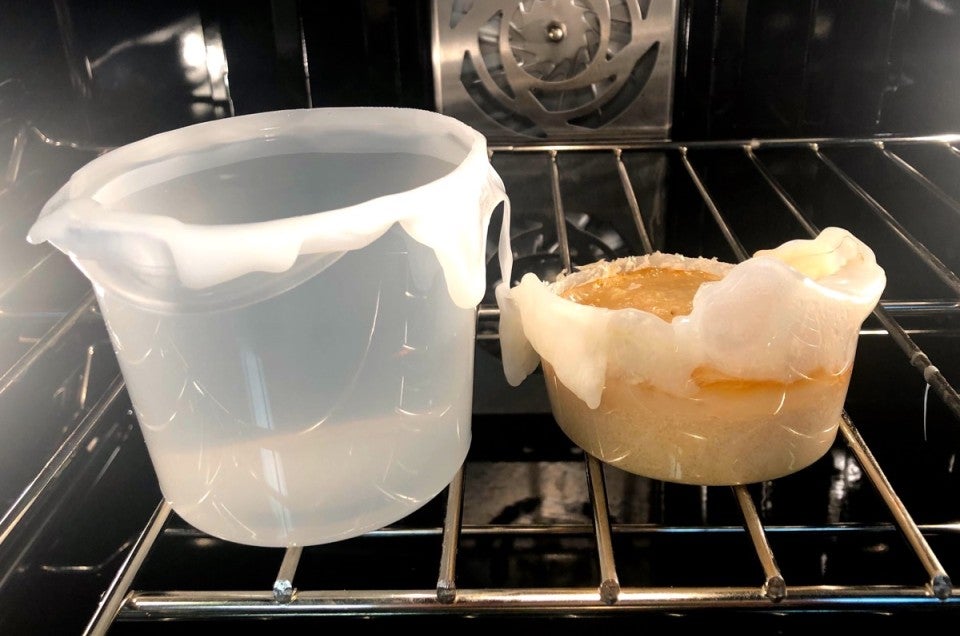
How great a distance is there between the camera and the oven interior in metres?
0.53

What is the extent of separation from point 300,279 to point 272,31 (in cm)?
46

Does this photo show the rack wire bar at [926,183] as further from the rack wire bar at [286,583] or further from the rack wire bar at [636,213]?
the rack wire bar at [286,583]

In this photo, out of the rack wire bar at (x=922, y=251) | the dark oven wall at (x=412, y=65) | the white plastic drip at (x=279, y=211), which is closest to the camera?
the white plastic drip at (x=279, y=211)

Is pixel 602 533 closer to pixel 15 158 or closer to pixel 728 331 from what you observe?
pixel 728 331

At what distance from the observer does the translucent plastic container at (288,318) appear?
17.3 inches

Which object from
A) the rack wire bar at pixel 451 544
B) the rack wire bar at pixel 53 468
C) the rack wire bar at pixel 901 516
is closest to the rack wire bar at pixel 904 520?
the rack wire bar at pixel 901 516

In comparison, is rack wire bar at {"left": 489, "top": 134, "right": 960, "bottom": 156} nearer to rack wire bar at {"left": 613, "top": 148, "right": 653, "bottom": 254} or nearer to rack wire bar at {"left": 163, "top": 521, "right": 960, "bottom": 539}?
rack wire bar at {"left": 613, "top": 148, "right": 653, "bottom": 254}

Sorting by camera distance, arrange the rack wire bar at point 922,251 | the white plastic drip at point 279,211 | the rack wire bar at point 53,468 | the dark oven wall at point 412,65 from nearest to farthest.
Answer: the white plastic drip at point 279,211, the rack wire bar at point 53,468, the rack wire bar at point 922,251, the dark oven wall at point 412,65

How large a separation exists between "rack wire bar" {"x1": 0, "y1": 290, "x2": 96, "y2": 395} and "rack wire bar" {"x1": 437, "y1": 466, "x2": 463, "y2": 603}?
0.31 metres

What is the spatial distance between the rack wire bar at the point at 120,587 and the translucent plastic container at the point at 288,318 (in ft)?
0.08

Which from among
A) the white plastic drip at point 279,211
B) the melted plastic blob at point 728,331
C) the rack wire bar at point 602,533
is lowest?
the rack wire bar at point 602,533

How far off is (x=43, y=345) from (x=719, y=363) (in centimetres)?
47

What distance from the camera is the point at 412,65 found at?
851 millimetres

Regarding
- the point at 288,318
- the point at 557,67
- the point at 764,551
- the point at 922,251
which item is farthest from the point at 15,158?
the point at 922,251
